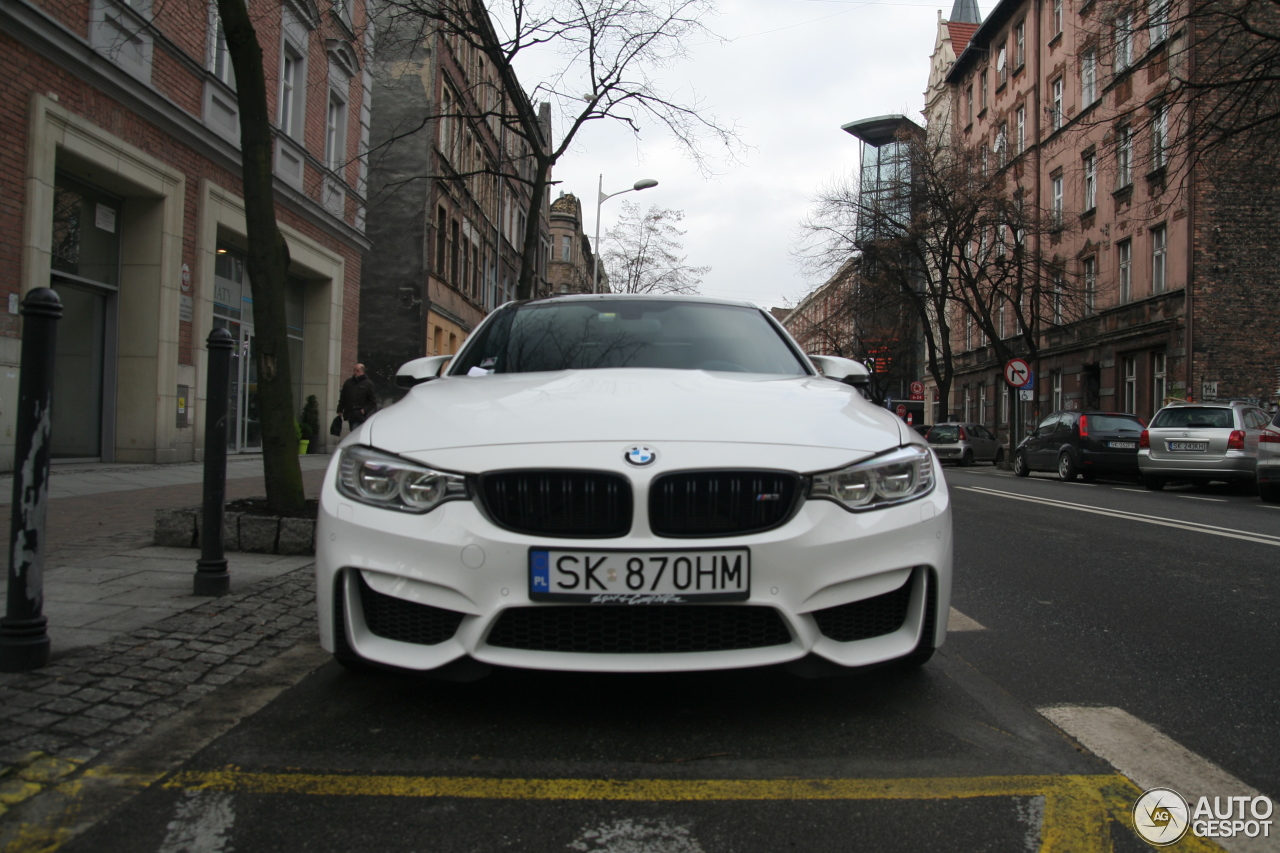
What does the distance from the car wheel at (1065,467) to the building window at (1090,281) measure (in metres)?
13.2

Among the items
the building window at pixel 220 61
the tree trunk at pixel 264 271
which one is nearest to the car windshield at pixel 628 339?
the tree trunk at pixel 264 271

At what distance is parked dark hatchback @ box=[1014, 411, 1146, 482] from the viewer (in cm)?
1788

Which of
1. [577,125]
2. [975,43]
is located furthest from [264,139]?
[975,43]

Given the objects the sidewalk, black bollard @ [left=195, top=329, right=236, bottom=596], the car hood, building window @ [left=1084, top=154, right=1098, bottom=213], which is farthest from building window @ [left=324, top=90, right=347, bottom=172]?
building window @ [left=1084, top=154, right=1098, bottom=213]

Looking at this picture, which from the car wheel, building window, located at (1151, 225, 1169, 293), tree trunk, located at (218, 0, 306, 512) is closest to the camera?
tree trunk, located at (218, 0, 306, 512)

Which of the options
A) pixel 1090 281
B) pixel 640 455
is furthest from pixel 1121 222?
pixel 640 455

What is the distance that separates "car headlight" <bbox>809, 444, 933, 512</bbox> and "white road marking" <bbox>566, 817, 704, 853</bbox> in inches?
40.2

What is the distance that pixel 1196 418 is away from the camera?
50.9 feet

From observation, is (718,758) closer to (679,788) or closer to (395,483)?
(679,788)

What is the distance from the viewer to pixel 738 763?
246 centimetres

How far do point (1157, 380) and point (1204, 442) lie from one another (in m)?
14.3

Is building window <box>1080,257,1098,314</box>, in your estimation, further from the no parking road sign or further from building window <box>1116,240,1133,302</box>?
the no parking road sign

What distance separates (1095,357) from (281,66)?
1030 inches

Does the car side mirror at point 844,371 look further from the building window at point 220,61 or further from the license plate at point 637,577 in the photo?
the building window at point 220,61
